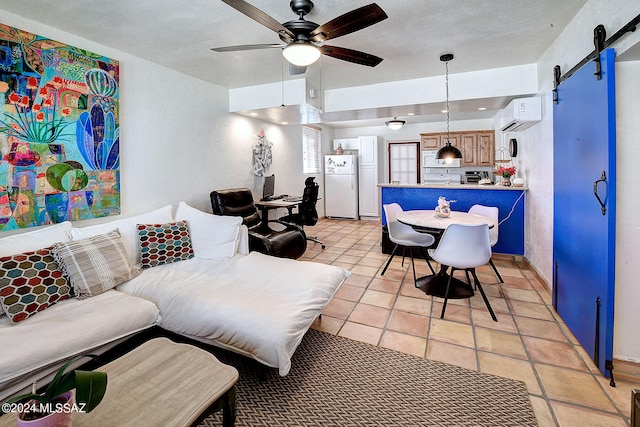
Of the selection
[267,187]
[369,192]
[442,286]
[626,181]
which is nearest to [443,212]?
[442,286]

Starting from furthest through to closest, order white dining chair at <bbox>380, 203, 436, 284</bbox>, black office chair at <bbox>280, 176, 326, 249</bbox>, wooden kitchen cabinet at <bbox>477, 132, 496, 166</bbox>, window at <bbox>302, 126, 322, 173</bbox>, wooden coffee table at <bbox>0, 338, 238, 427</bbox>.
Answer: window at <bbox>302, 126, 322, 173</bbox>
wooden kitchen cabinet at <bbox>477, 132, 496, 166</bbox>
black office chair at <bbox>280, 176, 326, 249</bbox>
white dining chair at <bbox>380, 203, 436, 284</bbox>
wooden coffee table at <bbox>0, 338, 238, 427</bbox>

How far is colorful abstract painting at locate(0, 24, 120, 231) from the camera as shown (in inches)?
91.2

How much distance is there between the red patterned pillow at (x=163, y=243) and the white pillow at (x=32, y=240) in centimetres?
52

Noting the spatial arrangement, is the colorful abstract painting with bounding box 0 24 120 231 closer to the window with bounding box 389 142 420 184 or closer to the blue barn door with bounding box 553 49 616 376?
the blue barn door with bounding box 553 49 616 376

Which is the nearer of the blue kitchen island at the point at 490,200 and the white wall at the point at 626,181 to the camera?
the white wall at the point at 626,181

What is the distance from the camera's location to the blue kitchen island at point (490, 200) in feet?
13.4

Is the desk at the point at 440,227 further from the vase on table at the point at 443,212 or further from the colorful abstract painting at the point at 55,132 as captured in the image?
the colorful abstract painting at the point at 55,132

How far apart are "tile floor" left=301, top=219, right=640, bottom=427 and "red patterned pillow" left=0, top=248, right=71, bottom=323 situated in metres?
1.80

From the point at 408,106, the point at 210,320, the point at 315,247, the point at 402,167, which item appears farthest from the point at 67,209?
the point at 402,167

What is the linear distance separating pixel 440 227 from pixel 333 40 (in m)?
2.04

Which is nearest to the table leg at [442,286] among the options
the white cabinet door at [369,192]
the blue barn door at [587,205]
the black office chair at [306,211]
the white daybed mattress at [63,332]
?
the blue barn door at [587,205]

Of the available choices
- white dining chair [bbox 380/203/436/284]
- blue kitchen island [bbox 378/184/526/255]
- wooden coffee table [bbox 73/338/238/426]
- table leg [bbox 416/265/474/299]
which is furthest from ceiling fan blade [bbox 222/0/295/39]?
blue kitchen island [bbox 378/184/526/255]

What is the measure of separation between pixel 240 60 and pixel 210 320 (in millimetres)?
2779

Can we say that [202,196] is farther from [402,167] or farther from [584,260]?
[402,167]
